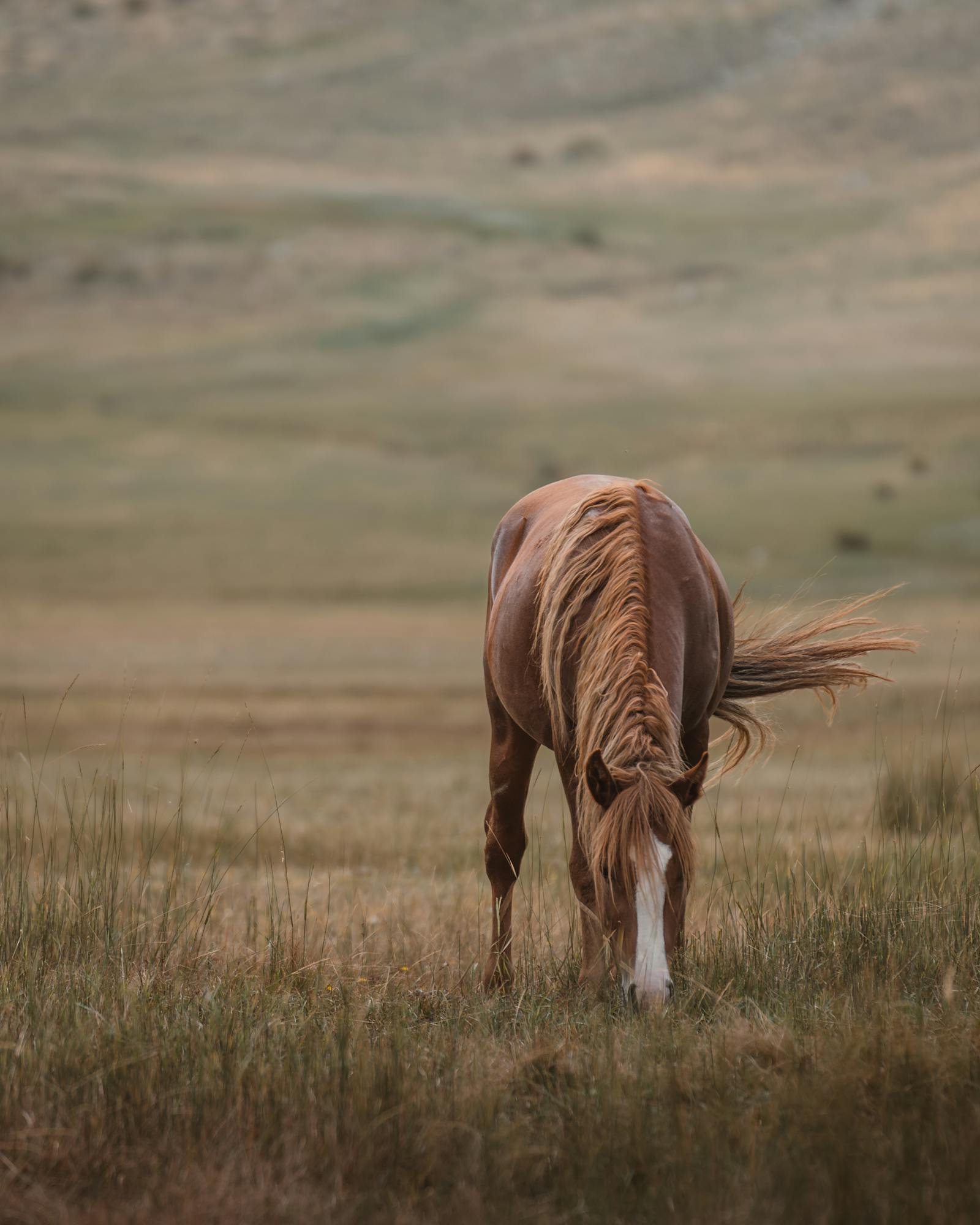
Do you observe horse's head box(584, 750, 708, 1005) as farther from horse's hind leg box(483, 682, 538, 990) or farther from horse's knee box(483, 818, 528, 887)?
horse's knee box(483, 818, 528, 887)

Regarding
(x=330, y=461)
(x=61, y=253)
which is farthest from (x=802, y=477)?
(x=61, y=253)

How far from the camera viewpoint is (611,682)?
4320 mm

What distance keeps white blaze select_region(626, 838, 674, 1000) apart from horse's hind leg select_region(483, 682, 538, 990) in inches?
72.0

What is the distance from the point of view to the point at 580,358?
80.6 m

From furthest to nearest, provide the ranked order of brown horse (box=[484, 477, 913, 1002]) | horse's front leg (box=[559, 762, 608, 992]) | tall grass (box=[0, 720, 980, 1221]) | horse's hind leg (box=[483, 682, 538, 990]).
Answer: horse's hind leg (box=[483, 682, 538, 990]) < horse's front leg (box=[559, 762, 608, 992]) < brown horse (box=[484, 477, 913, 1002]) < tall grass (box=[0, 720, 980, 1221])

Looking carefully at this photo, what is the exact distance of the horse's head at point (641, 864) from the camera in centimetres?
380

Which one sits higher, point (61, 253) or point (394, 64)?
point (394, 64)

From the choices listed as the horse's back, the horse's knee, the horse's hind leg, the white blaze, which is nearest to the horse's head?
the white blaze

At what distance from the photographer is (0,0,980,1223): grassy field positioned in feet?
10.9

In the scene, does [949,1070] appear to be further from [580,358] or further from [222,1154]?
[580,358]

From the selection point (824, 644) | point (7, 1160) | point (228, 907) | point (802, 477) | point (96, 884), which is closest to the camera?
point (7, 1160)

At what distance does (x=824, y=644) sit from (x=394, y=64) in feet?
443

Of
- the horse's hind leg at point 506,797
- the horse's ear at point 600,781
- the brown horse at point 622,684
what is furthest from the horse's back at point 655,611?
the horse's ear at point 600,781

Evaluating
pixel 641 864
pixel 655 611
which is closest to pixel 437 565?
pixel 655 611
